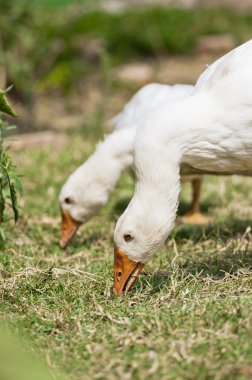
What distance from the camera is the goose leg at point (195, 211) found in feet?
21.9

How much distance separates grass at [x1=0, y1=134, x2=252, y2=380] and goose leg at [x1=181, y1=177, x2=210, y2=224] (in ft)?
0.94

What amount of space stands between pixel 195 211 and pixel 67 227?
1228mm

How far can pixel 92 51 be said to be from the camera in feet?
40.7

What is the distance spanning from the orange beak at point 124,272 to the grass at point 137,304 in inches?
2.1

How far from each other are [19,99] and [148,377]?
24.6 feet

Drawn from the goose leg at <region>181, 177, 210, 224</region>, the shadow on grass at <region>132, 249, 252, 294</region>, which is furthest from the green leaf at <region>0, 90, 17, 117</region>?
the goose leg at <region>181, 177, 210, 224</region>

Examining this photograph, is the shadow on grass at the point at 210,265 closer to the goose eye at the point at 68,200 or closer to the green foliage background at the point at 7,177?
the green foliage background at the point at 7,177

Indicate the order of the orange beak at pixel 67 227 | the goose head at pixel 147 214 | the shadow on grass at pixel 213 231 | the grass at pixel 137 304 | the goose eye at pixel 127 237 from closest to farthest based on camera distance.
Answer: the grass at pixel 137 304 < the goose head at pixel 147 214 < the goose eye at pixel 127 237 < the shadow on grass at pixel 213 231 < the orange beak at pixel 67 227

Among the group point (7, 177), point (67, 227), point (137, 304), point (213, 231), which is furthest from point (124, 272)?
point (67, 227)

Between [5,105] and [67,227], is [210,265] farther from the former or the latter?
[67,227]

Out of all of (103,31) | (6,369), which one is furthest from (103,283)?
(103,31)

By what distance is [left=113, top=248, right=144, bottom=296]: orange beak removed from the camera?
4.43 m

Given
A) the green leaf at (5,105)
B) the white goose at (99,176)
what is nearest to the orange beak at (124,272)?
the green leaf at (5,105)

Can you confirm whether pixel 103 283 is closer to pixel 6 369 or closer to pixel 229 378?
pixel 229 378
